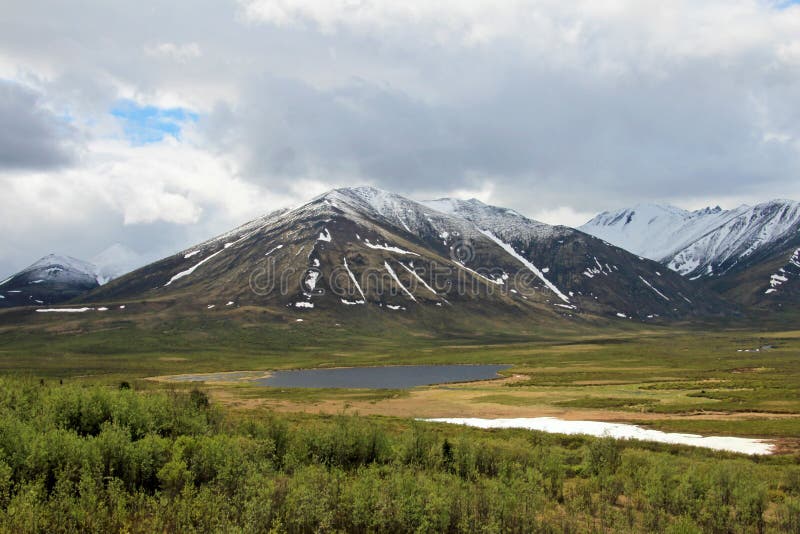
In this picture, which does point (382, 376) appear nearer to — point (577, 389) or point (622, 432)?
point (577, 389)

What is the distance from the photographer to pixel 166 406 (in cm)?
3164

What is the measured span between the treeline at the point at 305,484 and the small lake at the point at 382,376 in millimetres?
80600

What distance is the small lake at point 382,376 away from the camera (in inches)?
4587

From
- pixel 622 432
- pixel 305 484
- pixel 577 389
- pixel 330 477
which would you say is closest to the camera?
pixel 305 484

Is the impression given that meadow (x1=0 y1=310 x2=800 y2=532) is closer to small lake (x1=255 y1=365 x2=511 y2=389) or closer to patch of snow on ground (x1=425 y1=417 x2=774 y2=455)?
patch of snow on ground (x1=425 y1=417 x2=774 y2=455)

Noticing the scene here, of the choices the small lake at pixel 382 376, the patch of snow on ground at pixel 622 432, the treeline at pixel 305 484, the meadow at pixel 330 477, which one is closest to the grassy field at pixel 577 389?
the patch of snow on ground at pixel 622 432

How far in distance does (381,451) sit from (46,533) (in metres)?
17.4

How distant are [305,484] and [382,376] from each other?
115 meters

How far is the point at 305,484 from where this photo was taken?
20.5 metres

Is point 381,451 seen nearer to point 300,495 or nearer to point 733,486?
Answer: point 300,495

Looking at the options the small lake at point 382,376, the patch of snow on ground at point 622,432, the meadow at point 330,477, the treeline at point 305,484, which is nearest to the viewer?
the treeline at point 305,484

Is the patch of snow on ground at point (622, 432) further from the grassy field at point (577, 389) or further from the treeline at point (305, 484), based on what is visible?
the treeline at point (305, 484)

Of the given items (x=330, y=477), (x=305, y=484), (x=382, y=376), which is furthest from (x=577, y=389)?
(x=305, y=484)

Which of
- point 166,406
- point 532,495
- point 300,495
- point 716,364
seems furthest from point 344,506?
point 716,364
